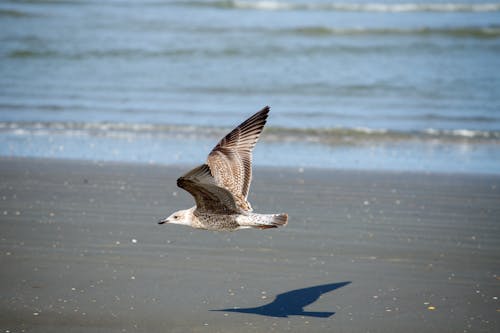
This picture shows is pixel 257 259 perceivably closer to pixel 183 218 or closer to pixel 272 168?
pixel 183 218

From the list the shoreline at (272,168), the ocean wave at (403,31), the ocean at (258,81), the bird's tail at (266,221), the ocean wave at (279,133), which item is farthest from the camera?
the ocean wave at (403,31)

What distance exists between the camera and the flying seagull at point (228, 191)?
18.8 feet

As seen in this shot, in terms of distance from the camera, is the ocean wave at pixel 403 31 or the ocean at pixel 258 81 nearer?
the ocean at pixel 258 81

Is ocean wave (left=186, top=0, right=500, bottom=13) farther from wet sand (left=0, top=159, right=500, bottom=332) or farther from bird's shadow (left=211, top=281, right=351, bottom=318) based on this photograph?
bird's shadow (left=211, top=281, right=351, bottom=318)

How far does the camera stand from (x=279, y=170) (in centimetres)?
977

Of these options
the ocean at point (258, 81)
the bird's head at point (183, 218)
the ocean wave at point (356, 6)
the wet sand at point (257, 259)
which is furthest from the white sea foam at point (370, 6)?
the bird's head at point (183, 218)

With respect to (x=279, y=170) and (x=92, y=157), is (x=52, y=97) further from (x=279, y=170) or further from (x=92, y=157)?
(x=279, y=170)

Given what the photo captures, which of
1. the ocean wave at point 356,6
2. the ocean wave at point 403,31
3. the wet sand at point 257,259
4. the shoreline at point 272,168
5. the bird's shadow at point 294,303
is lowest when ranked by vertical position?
the bird's shadow at point 294,303

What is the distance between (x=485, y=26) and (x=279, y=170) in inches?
626

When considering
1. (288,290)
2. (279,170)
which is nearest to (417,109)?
(279,170)

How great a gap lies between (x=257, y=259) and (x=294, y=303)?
0.94m

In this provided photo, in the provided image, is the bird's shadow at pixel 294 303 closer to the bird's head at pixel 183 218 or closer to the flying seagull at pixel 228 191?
the flying seagull at pixel 228 191

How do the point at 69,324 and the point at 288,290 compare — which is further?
the point at 288,290

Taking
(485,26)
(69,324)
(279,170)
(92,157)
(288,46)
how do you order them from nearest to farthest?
(69,324) < (279,170) < (92,157) < (288,46) < (485,26)
